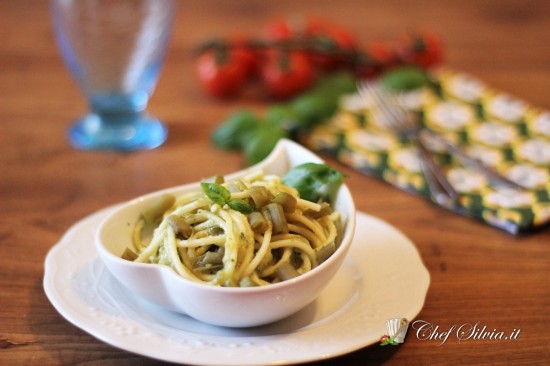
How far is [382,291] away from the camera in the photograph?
1.36 metres

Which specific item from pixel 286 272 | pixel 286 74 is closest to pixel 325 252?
pixel 286 272

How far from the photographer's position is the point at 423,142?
217 centimetres

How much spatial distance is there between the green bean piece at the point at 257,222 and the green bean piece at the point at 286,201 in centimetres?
5

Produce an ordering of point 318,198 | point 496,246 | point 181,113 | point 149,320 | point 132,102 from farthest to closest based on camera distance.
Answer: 1. point 181,113
2. point 132,102
3. point 496,246
4. point 318,198
5. point 149,320

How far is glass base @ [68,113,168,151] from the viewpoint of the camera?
7.13 feet

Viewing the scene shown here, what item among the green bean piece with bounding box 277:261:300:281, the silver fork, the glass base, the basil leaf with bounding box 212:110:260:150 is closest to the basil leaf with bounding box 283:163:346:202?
the green bean piece with bounding box 277:261:300:281

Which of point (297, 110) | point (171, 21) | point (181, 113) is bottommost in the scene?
point (181, 113)

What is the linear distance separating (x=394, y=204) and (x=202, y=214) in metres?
0.70

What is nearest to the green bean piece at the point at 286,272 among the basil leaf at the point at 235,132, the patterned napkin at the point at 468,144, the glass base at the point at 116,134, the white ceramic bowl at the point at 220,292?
the white ceramic bowl at the point at 220,292

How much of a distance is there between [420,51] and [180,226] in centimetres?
159

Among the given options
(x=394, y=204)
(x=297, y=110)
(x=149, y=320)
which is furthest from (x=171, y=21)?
(x=149, y=320)

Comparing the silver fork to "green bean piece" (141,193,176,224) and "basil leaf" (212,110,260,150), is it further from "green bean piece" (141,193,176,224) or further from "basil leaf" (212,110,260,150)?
"green bean piece" (141,193,176,224)

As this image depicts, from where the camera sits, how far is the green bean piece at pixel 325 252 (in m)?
1.31

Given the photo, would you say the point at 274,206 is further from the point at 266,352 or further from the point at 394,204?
the point at 394,204
